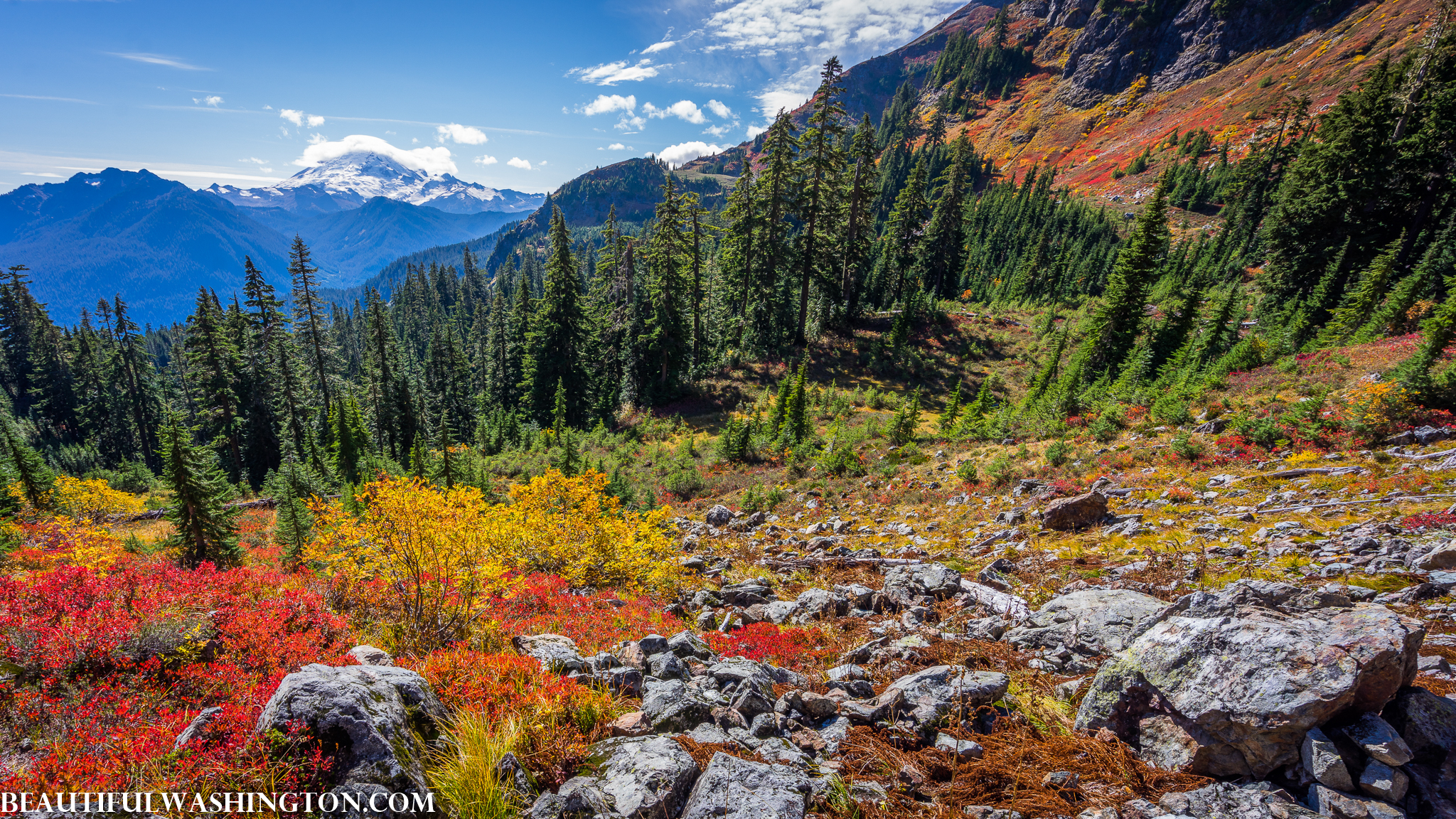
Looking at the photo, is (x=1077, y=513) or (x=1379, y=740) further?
(x=1077, y=513)

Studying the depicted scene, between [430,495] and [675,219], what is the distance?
A: 28.2 metres

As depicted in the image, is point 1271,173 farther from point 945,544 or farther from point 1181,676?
point 1181,676

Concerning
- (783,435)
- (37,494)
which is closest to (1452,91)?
(783,435)

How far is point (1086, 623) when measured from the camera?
19.5 feet

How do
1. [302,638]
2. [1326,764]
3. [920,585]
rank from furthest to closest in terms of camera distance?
1. [920,585]
2. [302,638]
3. [1326,764]

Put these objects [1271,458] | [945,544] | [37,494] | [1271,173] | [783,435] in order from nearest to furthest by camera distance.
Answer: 1. [1271,458]
2. [945,544]
3. [37,494]
4. [783,435]
5. [1271,173]

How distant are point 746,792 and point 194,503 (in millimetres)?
16599

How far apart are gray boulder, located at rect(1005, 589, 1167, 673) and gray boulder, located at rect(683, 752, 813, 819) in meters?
3.48

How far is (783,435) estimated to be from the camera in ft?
73.2

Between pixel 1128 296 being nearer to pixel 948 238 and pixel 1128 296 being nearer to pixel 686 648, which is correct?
pixel 686 648

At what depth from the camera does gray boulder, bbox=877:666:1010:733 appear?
4.79 meters

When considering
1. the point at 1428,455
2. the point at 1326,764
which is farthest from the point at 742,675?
the point at 1428,455

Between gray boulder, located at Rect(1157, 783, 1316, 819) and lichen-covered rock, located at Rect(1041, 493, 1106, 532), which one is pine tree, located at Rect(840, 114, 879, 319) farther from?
gray boulder, located at Rect(1157, 783, 1316, 819)

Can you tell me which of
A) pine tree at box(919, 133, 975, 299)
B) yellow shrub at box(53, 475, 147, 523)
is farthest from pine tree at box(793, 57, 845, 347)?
yellow shrub at box(53, 475, 147, 523)
